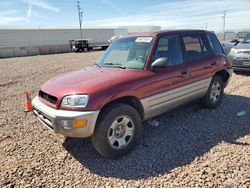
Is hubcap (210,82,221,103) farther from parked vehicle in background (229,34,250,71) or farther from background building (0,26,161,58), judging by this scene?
background building (0,26,161,58)

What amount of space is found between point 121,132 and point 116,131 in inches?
3.7

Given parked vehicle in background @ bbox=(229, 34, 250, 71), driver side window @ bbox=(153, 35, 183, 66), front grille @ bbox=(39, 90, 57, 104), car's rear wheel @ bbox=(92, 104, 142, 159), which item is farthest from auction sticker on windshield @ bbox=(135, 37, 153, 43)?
parked vehicle in background @ bbox=(229, 34, 250, 71)

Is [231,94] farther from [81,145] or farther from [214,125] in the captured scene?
[81,145]

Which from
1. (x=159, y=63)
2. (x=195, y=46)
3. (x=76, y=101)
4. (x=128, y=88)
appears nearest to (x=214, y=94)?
(x=195, y=46)

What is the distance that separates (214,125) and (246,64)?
5.03 meters

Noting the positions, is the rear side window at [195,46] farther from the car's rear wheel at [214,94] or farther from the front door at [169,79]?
the car's rear wheel at [214,94]

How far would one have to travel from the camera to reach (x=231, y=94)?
6496 mm

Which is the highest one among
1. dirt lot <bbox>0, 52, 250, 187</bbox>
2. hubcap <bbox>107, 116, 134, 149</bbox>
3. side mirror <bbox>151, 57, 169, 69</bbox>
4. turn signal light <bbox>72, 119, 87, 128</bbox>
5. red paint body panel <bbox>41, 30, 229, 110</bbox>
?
side mirror <bbox>151, 57, 169, 69</bbox>

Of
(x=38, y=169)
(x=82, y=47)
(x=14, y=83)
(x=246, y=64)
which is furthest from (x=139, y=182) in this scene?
(x=82, y=47)

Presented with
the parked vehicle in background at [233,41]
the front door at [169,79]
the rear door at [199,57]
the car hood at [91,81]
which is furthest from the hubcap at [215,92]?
the parked vehicle in background at [233,41]

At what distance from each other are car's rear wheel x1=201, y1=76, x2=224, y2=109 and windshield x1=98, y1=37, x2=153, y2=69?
6.65 ft

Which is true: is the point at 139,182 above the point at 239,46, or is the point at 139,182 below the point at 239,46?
below

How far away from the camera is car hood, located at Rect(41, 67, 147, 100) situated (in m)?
3.23

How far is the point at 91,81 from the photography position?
3.44 m
